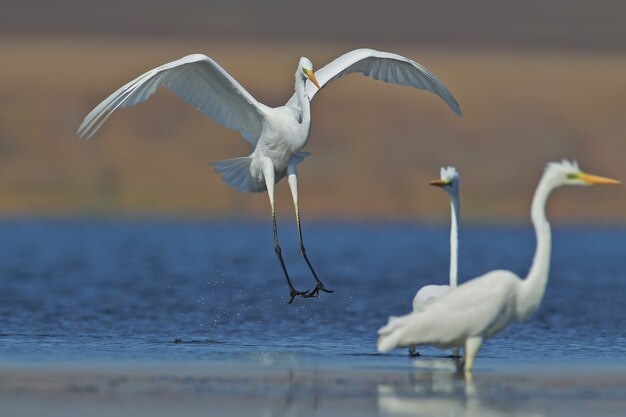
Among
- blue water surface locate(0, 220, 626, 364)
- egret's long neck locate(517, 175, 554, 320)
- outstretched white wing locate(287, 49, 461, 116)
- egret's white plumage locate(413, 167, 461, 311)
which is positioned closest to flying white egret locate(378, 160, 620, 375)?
egret's long neck locate(517, 175, 554, 320)

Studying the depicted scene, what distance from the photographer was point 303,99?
17984mm

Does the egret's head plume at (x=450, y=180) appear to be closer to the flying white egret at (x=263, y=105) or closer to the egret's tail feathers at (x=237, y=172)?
the flying white egret at (x=263, y=105)

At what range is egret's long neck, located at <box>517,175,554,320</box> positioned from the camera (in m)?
13.8

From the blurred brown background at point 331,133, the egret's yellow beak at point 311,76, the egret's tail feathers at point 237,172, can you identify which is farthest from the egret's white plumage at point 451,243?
Result: the blurred brown background at point 331,133

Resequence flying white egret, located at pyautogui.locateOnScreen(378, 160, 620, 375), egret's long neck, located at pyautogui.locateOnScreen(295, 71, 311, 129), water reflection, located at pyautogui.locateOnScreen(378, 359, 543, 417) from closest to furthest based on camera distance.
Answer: water reflection, located at pyautogui.locateOnScreen(378, 359, 543, 417)
flying white egret, located at pyautogui.locateOnScreen(378, 160, 620, 375)
egret's long neck, located at pyautogui.locateOnScreen(295, 71, 311, 129)

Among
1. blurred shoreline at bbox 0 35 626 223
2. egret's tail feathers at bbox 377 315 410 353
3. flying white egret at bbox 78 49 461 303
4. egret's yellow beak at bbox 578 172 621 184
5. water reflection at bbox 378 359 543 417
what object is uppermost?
blurred shoreline at bbox 0 35 626 223

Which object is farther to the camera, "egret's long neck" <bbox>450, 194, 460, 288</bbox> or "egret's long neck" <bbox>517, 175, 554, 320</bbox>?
"egret's long neck" <bbox>450, 194, 460, 288</bbox>

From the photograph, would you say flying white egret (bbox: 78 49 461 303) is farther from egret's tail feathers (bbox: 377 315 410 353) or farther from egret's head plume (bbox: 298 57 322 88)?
egret's tail feathers (bbox: 377 315 410 353)

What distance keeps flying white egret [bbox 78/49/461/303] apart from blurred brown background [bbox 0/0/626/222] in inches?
1557

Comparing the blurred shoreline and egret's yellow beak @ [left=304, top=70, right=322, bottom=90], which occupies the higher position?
the blurred shoreline

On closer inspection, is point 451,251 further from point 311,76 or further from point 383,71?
point 383,71

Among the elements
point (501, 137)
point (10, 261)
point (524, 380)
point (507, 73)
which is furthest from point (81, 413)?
point (507, 73)

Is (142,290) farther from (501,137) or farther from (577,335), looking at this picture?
(501,137)

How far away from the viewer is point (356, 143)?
2699 inches
